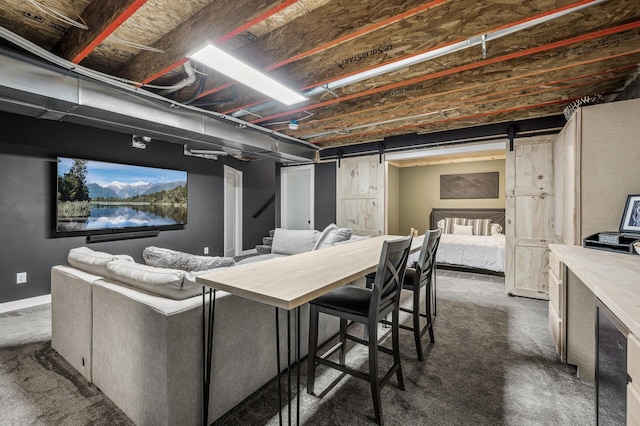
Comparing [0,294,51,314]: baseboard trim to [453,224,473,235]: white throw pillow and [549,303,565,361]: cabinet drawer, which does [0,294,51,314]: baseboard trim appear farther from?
Answer: [453,224,473,235]: white throw pillow

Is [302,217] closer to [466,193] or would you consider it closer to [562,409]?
[466,193]

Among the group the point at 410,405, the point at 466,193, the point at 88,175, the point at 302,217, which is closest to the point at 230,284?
the point at 410,405

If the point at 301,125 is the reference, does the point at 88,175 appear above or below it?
below

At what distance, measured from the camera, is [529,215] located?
12.8 ft

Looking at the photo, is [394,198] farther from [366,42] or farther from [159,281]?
[159,281]

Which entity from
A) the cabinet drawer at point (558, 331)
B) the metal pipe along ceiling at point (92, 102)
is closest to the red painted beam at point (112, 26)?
the metal pipe along ceiling at point (92, 102)

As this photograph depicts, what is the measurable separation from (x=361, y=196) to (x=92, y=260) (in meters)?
4.16

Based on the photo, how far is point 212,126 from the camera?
3.54m

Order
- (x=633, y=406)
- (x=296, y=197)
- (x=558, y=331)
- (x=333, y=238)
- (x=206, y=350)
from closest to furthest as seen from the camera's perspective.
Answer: (x=633, y=406), (x=206, y=350), (x=558, y=331), (x=333, y=238), (x=296, y=197)

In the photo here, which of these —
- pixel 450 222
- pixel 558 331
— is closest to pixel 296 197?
pixel 450 222

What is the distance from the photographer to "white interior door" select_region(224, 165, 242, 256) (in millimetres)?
6269

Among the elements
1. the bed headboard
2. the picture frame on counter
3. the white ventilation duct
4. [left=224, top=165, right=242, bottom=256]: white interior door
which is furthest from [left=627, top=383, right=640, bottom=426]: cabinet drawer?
the bed headboard

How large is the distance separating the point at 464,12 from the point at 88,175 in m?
4.78

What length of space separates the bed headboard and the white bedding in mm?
970
